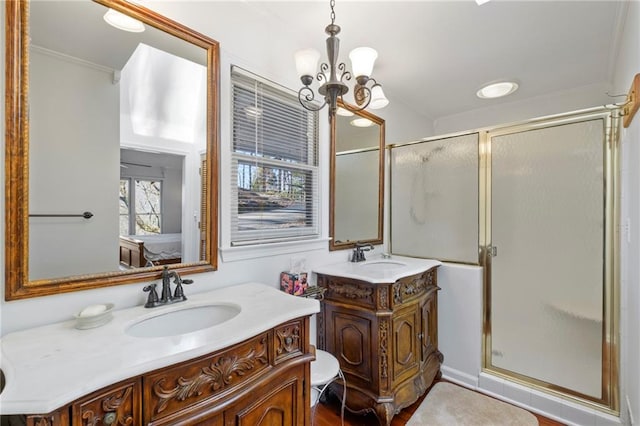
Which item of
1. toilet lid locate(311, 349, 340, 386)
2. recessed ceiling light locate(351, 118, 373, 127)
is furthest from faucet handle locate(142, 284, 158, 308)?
recessed ceiling light locate(351, 118, 373, 127)

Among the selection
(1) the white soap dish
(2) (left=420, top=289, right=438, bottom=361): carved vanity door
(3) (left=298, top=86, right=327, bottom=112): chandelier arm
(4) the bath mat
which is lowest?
(4) the bath mat

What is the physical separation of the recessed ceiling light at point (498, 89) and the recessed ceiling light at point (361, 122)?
1.17 meters

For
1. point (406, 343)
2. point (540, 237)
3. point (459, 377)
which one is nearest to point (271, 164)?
point (406, 343)

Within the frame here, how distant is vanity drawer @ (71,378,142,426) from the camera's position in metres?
0.64

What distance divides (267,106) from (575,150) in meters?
2.03

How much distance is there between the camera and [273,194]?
5.75 ft

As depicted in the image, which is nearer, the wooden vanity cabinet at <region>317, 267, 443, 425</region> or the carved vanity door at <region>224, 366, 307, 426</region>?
the carved vanity door at <region>224, 366, 307, 426</region>

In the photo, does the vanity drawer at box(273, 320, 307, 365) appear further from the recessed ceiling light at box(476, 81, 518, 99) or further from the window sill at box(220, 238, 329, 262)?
the recessed ceiling light at box(476, 81, 518, 99)

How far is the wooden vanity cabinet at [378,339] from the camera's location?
1.71 metres

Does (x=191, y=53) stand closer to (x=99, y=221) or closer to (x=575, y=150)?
(x=99, y=221)

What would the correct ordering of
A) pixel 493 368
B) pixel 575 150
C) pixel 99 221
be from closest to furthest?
pixel 99 221
pixel 575 150
pixel 493 368

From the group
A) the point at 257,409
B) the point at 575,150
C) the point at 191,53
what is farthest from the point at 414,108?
the point at 257,409

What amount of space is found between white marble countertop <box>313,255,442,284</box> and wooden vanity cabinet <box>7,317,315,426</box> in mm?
693

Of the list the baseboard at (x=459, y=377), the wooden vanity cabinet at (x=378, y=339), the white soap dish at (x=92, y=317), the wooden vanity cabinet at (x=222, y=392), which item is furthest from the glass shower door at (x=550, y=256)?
the white soap dish at (x=92, y=317)
